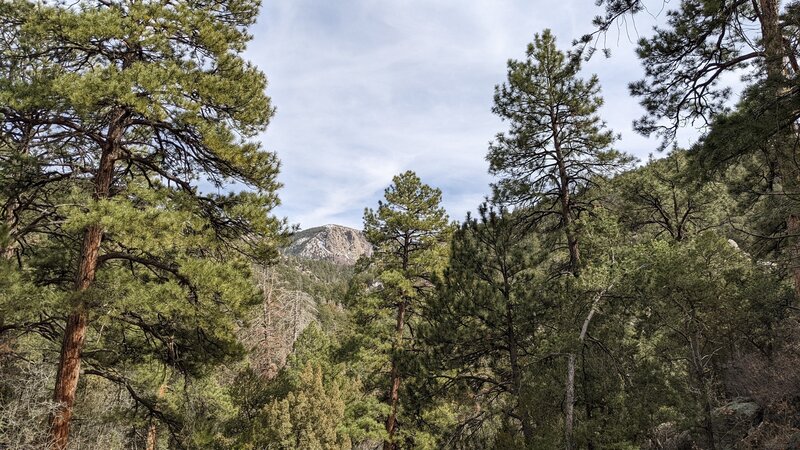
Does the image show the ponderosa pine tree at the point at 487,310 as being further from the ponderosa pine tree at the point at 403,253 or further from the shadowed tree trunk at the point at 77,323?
the shadowed tree trunk at the point at 77,323

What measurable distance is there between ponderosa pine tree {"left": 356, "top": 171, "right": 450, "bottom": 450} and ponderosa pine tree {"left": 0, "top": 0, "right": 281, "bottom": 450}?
321 inches

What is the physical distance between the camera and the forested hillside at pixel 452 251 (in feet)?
19.3

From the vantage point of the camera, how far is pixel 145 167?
7910 millimetres

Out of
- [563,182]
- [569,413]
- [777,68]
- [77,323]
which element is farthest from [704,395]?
[77,323]

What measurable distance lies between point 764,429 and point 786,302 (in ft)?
13.0

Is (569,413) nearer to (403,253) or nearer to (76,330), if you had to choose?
(76,330)

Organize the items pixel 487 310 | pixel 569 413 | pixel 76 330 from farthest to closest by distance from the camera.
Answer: pixel 487 310
pixel 76 330
pixel 569 413

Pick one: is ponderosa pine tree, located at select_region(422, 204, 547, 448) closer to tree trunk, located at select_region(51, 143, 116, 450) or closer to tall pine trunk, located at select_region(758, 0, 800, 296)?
tall pine trunk, located at select_region(758, 0, 800, 296)

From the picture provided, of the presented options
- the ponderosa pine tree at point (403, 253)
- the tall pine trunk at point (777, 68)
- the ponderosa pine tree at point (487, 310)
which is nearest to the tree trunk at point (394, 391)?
the ponderosa pine tree at point (403, 253)

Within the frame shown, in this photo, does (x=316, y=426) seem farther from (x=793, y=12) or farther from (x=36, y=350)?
(x=793, y=12)

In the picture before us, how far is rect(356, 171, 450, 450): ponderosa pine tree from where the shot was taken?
15.1m

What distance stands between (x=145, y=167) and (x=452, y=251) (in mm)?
7001

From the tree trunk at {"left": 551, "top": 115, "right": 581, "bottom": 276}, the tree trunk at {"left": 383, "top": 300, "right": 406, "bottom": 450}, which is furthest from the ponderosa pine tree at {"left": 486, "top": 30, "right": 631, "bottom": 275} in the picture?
the tree trunk at {"left": 383, "top": 300, "right": 406, "bottom": 450}

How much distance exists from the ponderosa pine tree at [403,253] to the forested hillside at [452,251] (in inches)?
116
